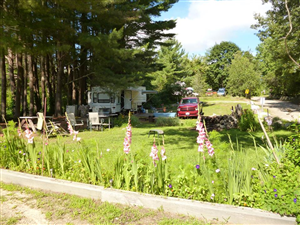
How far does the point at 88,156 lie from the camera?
3.50 m

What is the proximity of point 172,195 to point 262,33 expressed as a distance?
715 inches

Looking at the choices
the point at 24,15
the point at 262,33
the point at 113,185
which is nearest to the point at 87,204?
the point at 113,185

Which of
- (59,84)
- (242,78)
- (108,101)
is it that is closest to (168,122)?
(108,101)

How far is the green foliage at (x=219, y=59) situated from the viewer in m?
58.3

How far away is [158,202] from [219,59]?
60811 millimetres

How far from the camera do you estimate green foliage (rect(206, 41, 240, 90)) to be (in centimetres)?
5828

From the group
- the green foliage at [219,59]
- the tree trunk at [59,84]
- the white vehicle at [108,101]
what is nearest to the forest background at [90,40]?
the tree trunk at [59,84]

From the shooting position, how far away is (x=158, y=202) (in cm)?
295

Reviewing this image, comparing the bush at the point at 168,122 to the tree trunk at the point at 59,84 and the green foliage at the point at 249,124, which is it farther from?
the tree trunk at the point at 59,84

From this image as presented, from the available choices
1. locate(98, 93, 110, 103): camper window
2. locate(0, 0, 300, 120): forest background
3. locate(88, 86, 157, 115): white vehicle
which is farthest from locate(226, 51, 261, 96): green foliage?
locate(98, 93, 110, 103): camper window

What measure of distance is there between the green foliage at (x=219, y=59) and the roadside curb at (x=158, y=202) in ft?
191

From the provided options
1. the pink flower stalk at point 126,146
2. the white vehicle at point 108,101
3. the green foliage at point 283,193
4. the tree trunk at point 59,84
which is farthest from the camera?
the white vehicle at point 108,101

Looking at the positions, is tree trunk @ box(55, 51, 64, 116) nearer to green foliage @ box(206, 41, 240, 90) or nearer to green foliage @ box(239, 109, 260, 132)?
green foliage @ box(239, 109, 260, 132)

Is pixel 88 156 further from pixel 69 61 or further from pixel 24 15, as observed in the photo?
pixel 69 61
